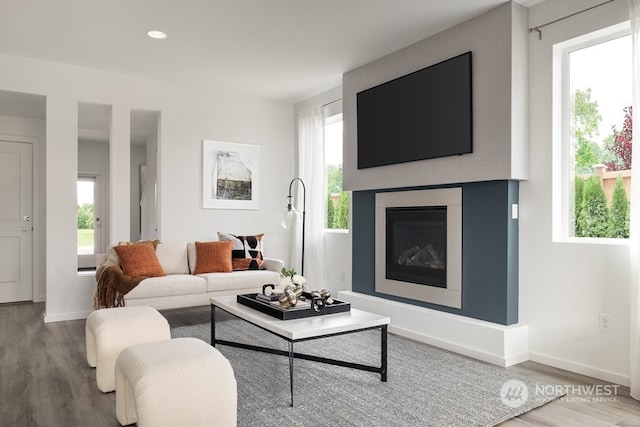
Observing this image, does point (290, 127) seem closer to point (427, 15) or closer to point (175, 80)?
point (175, 80)

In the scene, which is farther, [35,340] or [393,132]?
[393,132]

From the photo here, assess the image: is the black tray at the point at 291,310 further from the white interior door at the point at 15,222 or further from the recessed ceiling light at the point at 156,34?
the white interior door at the point at 15,222

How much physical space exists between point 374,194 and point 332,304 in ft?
6.45

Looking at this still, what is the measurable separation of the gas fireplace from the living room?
20 centimetres

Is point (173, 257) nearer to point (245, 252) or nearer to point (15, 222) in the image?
point (245, 252)

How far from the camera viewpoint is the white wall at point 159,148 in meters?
4.70

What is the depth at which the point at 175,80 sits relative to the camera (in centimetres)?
529

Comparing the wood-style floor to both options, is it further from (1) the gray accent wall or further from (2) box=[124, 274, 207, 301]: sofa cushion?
(1) the gray accent wall

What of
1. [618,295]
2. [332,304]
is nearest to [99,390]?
[332,304]

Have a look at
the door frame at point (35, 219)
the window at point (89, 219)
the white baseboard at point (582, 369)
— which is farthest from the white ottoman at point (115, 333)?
the window at point (89, 219)

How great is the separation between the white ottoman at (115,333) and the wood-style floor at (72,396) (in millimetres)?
138

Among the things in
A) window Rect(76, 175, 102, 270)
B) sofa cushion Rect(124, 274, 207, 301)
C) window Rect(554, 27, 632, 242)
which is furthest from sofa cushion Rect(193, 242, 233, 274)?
window Rect(76, 175, 102, 270)

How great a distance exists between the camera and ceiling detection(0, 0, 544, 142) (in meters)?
3.44

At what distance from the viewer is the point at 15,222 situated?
5871mm
